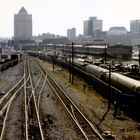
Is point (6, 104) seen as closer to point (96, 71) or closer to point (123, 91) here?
point (123, 91)

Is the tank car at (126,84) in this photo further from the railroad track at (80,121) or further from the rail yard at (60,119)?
the railroad track at (80,121)

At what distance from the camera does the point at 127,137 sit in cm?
2112

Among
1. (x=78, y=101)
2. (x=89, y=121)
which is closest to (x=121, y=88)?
(x=78, y=101)

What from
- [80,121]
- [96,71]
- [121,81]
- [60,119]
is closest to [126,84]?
[121,81]

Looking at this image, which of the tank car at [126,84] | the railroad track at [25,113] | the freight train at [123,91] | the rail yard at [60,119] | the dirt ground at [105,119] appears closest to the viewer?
the railroad track at [25,113]

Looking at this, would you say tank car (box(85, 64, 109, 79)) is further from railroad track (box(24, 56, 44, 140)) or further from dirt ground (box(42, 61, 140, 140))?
railroad track (box(24, 56, 44, 140))

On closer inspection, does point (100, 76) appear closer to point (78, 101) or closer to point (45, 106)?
point (78, 101)

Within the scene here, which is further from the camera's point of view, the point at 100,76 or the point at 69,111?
the point at 100,76

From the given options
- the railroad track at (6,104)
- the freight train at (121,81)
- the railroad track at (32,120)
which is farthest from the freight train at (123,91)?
the railroad track at (6,104)

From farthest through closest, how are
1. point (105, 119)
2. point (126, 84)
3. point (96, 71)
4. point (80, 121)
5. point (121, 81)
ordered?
point (96, 71) < point (121, 81) < point (126, 84) < point (105, 119) < point (80, 121)

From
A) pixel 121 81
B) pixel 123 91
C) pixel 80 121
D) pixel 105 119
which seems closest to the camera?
pixel 80 121

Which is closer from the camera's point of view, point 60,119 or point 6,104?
point 60,119

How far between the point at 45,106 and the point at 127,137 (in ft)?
39.5

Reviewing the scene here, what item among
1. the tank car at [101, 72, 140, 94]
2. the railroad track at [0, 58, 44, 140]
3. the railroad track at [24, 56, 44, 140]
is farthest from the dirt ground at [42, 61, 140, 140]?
the railroad track at [0, 58, 44, 140]
